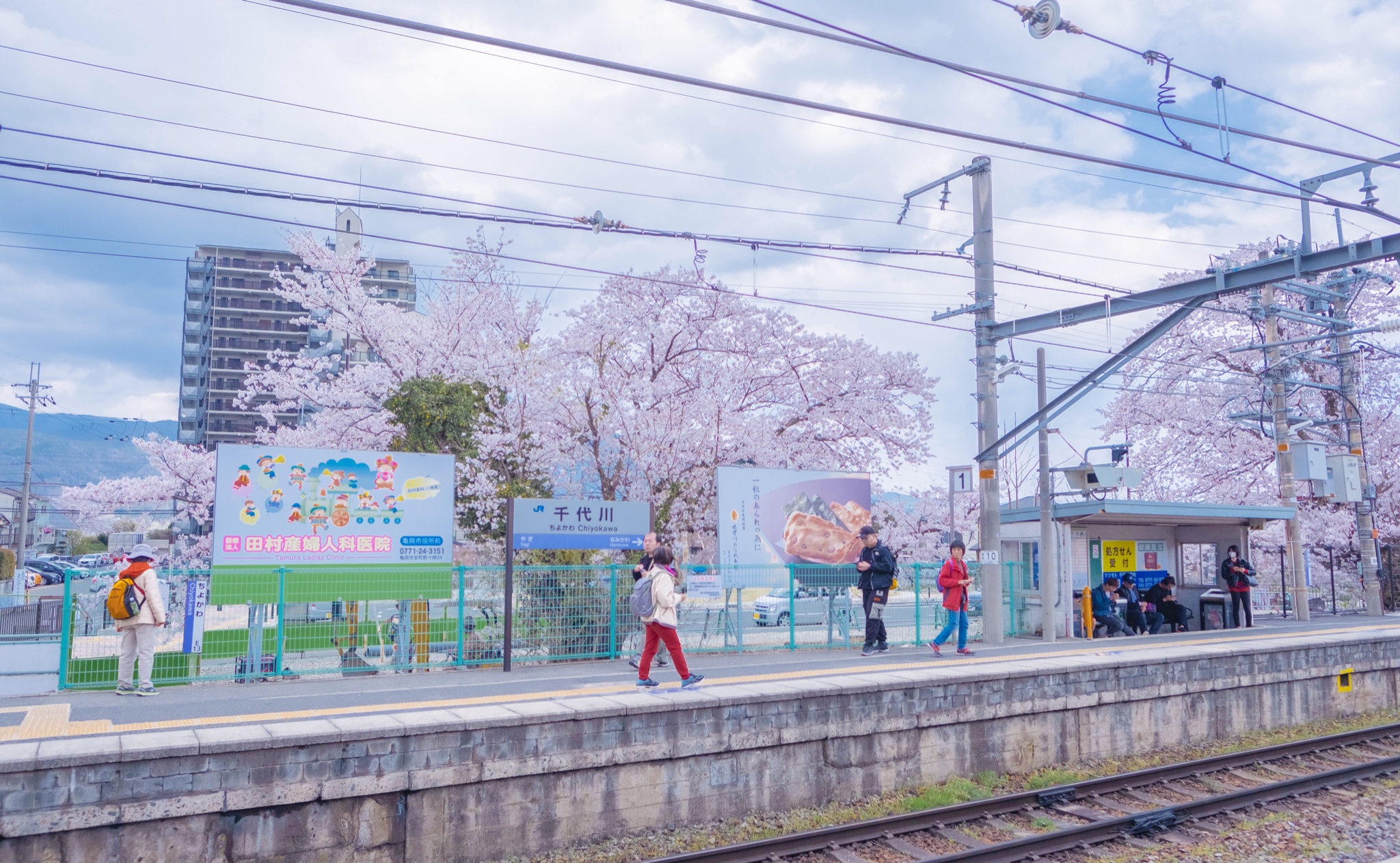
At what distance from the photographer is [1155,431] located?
3125 cm

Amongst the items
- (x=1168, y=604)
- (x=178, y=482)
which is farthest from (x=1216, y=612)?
(x=178, y=482)

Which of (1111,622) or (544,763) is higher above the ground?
(1111,622)

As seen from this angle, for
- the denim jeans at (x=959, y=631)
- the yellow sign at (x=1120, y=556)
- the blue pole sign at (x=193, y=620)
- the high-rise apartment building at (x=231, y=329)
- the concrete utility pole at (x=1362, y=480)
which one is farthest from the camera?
the high-rise apartment building at (x=231, y=329)

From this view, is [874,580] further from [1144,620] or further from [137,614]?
[137,614]

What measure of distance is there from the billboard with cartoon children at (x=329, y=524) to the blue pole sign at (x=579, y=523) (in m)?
1.14

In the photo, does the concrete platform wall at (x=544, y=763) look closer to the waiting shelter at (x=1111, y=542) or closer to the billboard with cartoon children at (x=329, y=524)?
the billboard with cartoon children at (x=329, y=524)

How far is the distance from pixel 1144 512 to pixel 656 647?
1120 cm

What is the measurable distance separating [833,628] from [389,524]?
24.3ft

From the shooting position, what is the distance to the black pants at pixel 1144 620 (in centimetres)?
1877

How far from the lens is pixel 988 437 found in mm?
16594

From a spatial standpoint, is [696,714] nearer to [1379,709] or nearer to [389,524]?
[389,524]

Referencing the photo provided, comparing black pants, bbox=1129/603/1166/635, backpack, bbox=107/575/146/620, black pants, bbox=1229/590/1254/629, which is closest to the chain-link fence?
backpack, bbox=107/575/146/620

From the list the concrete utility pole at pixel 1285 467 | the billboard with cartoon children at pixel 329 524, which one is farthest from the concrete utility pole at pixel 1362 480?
the billboard with cartoon children at pixel 329 524

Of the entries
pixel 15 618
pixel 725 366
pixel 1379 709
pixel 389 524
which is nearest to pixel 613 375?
pixel 725 366
